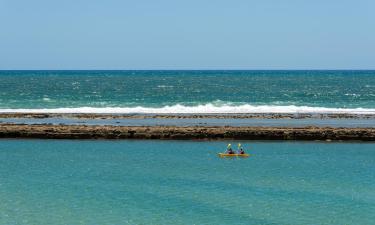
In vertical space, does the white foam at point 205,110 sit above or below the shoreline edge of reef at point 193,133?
below

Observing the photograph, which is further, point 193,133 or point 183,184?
point 193,133

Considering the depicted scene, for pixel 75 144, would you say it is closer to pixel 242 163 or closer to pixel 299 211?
pixel 242 163

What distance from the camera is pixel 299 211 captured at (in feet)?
62.4

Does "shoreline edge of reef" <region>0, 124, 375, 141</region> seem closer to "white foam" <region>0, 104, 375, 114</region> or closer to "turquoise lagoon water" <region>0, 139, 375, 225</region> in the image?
"turquoise lagoon water" <region>0, 139, 375, 225</region>

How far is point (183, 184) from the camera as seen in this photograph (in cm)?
2275

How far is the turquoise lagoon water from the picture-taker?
60.7 ft

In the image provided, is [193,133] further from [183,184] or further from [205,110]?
[205,110]

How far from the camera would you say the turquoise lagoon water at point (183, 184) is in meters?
18.5

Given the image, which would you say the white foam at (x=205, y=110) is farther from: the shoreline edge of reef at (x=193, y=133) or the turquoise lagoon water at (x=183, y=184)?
the turquoise lagoon water at (x=183, y=184)

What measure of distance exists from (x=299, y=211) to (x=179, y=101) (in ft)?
172

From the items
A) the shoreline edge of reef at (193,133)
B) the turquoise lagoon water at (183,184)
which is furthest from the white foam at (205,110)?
the turquoise lagoon water at (183,184)

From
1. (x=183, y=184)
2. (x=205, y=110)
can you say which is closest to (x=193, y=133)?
(x=183, y=184)

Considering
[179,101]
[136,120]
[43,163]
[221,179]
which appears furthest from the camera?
[179,101]

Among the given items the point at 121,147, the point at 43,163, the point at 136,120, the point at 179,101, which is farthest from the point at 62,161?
the point at 179,101
